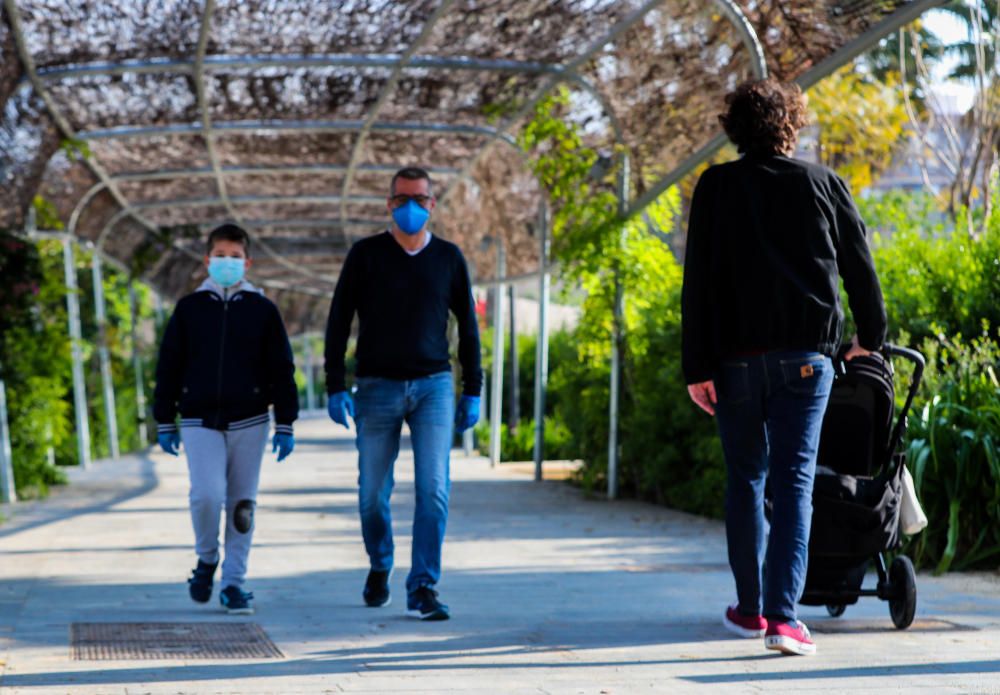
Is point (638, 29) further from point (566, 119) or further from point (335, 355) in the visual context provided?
point (335, 355)

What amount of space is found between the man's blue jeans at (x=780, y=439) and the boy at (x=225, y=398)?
2184 mm

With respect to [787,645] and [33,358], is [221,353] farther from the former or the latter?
[33,358]

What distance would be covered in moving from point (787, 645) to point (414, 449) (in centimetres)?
194

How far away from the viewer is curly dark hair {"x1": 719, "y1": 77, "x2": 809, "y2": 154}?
5250mm

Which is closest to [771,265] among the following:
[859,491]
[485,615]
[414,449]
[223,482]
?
[859,491]

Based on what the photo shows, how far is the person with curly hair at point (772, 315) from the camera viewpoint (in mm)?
5121

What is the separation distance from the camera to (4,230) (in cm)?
1248

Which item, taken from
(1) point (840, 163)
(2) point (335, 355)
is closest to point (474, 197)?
(1) point (840, 163)

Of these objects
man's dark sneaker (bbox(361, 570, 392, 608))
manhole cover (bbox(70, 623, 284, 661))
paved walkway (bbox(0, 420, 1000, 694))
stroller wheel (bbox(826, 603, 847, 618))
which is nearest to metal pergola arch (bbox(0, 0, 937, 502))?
paved walkway (bbox(0, 420, 1000, 694))

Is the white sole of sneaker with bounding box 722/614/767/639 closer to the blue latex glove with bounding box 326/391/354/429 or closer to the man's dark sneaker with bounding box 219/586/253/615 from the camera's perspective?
the blue latex glove with bounding box 326/391/354/429

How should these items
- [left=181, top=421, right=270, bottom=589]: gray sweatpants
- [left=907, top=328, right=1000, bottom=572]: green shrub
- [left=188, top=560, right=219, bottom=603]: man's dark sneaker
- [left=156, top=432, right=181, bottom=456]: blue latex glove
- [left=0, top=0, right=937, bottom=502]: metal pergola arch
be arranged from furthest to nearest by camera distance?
[left=0, top=0, right=937, bottom=502]: metal pergola arch, [left=907, top=328, right=1000, bottom=572]: green shrub, [left=156, top=432, right=181, bottom=456]: blue latex glove, [left=188, top=560, right=219, bottom=603]: man's dark sneaker, [left=181, top=421, right=270, bottom=589]: gray sweatpants

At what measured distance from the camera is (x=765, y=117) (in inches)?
207

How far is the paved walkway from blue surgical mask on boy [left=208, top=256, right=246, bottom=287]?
1.41m

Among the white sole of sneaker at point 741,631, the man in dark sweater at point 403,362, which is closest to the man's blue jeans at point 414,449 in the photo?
the man in dark sweater at point 403,362
